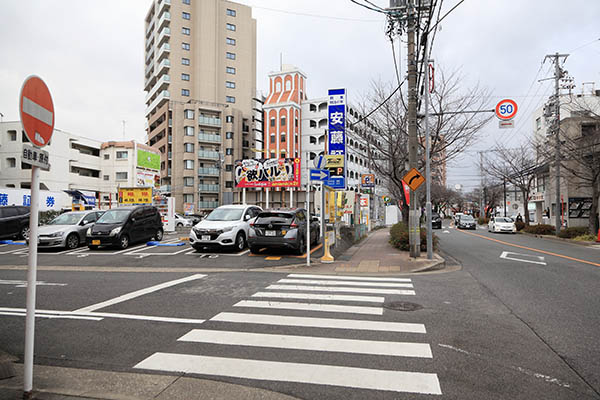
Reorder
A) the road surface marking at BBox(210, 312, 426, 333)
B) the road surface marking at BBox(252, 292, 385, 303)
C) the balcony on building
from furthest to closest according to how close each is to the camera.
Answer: the balcony on building < the road surface marking at BBox(252, 292, 385, 303) < the road surface marking at BBox(210, 312, 426, 333)

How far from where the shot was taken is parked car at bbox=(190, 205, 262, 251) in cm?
1306

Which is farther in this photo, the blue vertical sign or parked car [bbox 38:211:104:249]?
the blue vertical sign

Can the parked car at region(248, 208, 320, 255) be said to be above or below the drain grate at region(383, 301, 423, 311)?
above

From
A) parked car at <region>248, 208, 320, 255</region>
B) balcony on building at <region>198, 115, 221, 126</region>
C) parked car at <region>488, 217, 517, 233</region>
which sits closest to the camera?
parked car at <region>248, 208, 320, 255</region>

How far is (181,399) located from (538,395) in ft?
10.3

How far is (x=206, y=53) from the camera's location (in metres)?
59.8

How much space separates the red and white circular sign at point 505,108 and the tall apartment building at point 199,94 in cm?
4415

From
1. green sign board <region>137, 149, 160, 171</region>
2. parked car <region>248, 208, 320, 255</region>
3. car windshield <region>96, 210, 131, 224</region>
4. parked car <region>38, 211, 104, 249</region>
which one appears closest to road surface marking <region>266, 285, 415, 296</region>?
parked car <region>248, 208, 320, 255</region>

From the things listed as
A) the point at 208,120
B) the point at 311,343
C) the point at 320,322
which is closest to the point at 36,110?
the point at 311,343

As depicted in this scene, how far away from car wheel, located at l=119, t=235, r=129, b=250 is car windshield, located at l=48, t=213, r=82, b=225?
2.65 meters

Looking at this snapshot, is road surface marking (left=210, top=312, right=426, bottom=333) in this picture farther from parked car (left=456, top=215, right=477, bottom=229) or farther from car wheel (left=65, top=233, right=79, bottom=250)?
parked car (left=456, top=215, right=477, bottom=229)

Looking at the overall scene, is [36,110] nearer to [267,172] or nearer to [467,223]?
[467,223]

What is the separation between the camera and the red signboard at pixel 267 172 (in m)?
45.8

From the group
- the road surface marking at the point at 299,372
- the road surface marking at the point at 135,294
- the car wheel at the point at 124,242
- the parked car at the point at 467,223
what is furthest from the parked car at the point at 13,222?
the parked car at the point at 467,223
